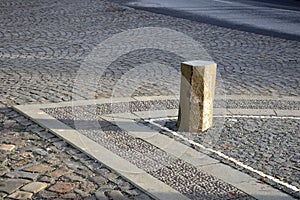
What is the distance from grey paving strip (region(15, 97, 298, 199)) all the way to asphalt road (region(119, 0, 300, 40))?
714 cm

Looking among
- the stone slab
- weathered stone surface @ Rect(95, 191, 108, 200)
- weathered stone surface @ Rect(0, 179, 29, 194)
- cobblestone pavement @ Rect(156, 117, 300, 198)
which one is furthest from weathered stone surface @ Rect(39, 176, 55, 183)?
cobblestone pavement @ Rect(156, 117, 300, 198)

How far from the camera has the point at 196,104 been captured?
608cm

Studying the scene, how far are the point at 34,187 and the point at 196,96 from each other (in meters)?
2.14

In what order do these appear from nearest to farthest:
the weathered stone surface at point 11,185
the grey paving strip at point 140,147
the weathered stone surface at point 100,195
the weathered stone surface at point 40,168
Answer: the weathered stone surface at point 100,195 → the weathered stone surface at point 11,185 → the grey paving strip at point 140,147 → the weathered stone surface at point 40,168

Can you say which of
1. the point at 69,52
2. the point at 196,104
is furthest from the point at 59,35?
the point at 196,104

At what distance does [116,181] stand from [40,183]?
0.63 meters

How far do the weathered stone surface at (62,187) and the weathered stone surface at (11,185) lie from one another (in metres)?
0.26

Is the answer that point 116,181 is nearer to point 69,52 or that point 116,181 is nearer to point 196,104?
point 196,104

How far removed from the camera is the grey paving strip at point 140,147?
4.68 m

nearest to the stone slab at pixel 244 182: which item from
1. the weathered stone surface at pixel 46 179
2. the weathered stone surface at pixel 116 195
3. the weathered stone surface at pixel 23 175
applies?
the weathered stone surface at pixel 116 195

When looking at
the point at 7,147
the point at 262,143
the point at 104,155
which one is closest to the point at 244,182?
the point at 262,143

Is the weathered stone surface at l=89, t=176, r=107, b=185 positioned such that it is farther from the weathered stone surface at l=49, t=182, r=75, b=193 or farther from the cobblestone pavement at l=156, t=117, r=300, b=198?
the cobblestone pavement at l=156, t=117, r=300, b=198

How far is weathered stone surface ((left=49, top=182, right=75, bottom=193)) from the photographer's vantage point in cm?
460

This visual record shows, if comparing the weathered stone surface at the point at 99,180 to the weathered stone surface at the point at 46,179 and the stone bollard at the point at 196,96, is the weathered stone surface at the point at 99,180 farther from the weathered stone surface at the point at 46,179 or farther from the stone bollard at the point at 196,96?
the stone bollard at the point at 196,96
